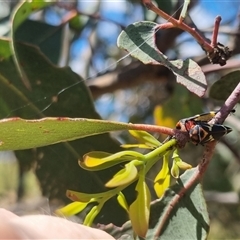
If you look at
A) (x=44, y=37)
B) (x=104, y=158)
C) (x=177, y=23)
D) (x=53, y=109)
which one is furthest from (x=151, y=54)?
(x=44, y=37)

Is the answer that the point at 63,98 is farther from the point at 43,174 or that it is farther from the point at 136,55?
the point at 136,55

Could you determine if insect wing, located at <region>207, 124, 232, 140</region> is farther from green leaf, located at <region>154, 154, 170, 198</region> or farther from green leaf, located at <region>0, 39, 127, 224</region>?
green leaf, located at <region>0, 39, 127, 224</region>

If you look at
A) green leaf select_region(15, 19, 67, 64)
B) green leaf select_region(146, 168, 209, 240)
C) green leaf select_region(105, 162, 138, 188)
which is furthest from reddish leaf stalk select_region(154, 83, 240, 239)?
green leaf select_region(15, 19, 67, 64)

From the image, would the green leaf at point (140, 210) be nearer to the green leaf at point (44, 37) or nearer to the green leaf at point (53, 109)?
the green leaf at point (53, 109)

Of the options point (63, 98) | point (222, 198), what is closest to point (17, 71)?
point (63, 98)

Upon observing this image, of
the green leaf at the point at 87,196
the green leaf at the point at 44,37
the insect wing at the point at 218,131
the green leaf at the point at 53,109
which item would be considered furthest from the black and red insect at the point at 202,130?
the green leaf at the point at 44,37
